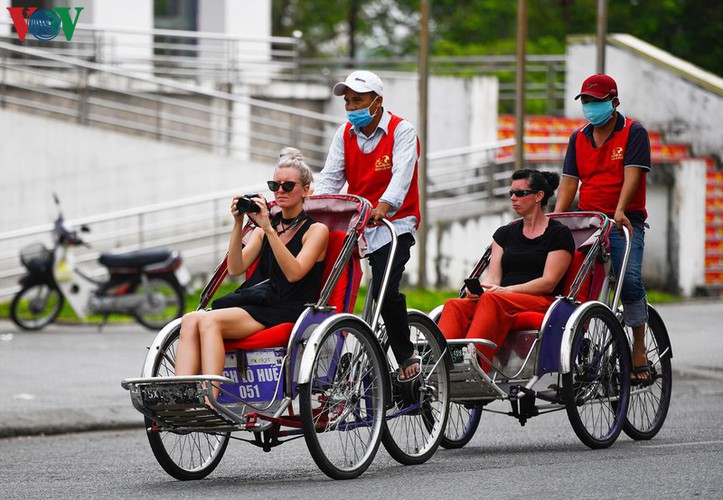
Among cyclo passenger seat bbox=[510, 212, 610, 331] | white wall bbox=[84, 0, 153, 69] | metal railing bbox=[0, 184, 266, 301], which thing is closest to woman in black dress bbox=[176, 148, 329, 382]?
cyclo passenger seat bbox=[510, 212, 610, 331]

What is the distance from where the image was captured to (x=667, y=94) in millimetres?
25844

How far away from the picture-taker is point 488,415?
11.8 m

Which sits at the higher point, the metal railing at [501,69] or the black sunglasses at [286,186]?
the metal railing at [501,69]

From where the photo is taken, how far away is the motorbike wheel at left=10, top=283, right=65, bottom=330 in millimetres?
17953

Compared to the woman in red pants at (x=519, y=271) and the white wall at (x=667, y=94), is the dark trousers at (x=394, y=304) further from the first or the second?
the white wall at (x=667, y=94)

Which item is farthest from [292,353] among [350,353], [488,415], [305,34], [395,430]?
[305,34]

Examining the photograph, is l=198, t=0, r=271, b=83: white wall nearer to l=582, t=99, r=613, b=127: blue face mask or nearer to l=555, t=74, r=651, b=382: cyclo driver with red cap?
l=555, t=74, r=651, b=382: cyclo driver with red cap

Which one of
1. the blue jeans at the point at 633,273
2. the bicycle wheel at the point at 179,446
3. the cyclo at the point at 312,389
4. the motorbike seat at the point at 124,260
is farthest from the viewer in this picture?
the motorbike seat at the point at 124,260

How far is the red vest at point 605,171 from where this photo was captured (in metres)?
9.69

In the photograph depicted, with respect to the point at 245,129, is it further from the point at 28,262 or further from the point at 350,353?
the point at 350,353

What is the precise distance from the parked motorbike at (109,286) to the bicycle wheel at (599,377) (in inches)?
368

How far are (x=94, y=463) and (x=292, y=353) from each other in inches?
80.8

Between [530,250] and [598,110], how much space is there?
3.25ft

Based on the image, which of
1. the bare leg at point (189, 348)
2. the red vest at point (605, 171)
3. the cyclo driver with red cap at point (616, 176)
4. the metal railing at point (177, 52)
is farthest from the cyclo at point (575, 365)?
the metal railing at point (177, 52)
